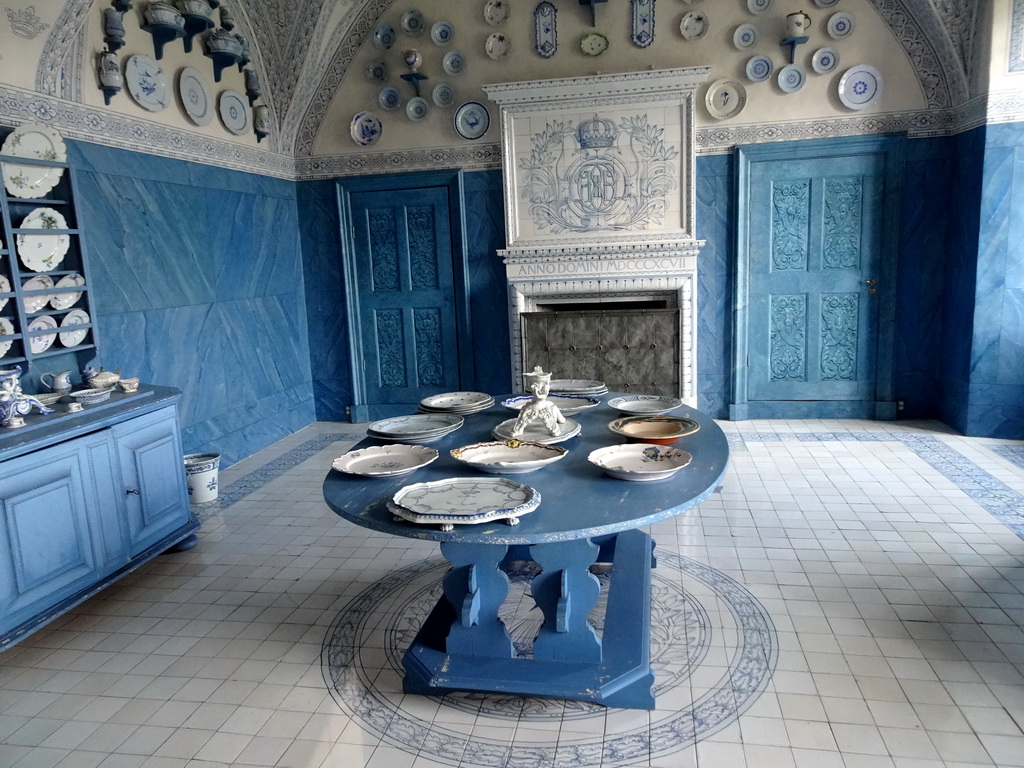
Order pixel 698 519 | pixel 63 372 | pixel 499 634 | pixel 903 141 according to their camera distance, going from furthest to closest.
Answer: pixel 903 141 → pixel 698 519 → pixel 63 372 → pixel 499 634

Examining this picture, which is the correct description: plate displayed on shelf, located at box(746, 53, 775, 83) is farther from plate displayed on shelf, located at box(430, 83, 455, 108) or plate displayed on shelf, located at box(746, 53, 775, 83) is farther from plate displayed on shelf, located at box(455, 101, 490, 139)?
plate displayed on shelf, located at box(430, 83, 455, 108)

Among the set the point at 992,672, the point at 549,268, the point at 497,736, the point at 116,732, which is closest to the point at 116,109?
the point at 549,268

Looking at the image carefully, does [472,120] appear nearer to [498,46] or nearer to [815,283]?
[498,46]

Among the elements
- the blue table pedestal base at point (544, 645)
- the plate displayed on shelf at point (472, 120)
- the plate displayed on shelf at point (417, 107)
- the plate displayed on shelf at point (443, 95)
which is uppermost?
the plate displayed on shelf at point (443, 95)

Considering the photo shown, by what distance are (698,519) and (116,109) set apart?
4243mm

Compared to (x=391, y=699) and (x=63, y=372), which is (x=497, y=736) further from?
(x=63, y=372)

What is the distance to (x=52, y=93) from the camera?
13.1 feet

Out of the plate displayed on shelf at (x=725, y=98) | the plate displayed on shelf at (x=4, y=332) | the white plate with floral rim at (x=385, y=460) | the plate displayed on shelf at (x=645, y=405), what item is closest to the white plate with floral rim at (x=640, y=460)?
the plate displayed on shelf at (x=645, y=405)

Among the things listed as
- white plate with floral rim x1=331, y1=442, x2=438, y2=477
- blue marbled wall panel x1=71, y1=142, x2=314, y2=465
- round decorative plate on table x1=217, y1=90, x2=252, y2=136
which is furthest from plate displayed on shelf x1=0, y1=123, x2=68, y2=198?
white plate with floral rim x1=331, y1=442, x2=438, y2=477

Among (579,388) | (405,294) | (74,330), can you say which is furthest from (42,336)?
(405,294)

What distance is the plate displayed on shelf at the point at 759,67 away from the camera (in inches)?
226

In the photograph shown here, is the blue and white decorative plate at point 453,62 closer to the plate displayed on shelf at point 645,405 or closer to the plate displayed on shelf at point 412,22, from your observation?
the plate displayed on shelf at point 412,22

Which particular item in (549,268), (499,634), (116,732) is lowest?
(116,732)

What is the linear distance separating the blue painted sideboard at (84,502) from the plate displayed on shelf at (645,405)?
2.31 meters
